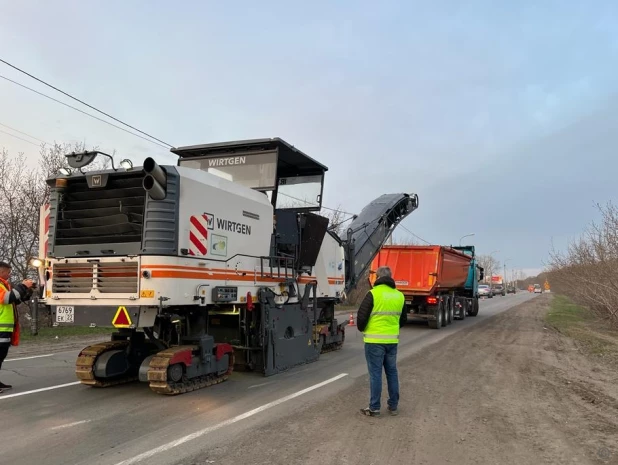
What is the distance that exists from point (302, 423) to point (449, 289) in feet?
50.5

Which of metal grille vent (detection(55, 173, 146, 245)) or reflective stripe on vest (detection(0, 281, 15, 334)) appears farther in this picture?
reflective stripe on vest (detection(0, 281, 15, 334))

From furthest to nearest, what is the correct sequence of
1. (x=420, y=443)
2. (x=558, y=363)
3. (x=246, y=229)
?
(x=558, y=363) < (x=246, y=229) < (x=420, y=443)

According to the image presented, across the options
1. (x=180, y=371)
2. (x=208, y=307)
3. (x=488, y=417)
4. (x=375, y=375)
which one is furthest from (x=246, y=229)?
(x=488, y=417)

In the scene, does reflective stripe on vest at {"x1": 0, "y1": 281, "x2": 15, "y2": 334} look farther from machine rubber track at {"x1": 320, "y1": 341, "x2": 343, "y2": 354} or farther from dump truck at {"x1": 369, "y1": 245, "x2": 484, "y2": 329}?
dump truck at {"x1": 369, "y1": 245, "x2": 484, "y2": 329}

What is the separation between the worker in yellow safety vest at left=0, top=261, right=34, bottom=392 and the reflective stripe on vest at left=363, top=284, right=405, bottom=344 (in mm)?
4879

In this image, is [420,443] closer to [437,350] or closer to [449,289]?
[437,350]

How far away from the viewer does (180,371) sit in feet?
21.7

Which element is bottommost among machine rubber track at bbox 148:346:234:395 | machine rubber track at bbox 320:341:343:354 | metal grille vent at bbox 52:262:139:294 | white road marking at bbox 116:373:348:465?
machine rubber track at bbox 320:341:343:354

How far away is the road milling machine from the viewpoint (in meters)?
6.08

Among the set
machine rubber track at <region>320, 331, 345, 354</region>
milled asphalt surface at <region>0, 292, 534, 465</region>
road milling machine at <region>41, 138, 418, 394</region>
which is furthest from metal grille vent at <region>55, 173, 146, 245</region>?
machine rubber track at <region>320, 331, 345, 354</region>

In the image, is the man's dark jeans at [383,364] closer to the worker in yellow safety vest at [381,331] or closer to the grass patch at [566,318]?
the worker in yellow safety vest at [381,331]

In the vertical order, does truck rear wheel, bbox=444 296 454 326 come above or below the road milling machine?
below

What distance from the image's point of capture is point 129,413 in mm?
5883

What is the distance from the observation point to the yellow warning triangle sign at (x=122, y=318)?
5.98 m
